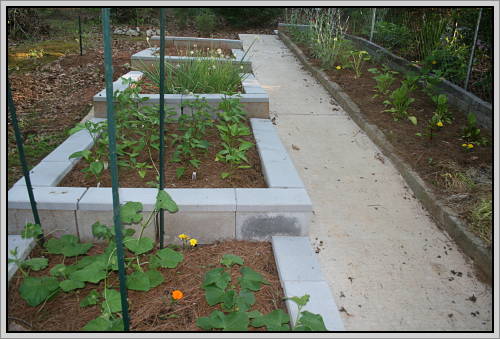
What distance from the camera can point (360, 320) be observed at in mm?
2035

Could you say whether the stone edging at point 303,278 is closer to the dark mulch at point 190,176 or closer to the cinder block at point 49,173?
the dark mulch at point 190,176

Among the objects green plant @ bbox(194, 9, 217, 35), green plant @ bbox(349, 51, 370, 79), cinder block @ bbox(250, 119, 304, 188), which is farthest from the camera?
green plant @ bbox(194, 9, 217, 35)

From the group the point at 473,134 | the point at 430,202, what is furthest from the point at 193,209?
the point at 473,134

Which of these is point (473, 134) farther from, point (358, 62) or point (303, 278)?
point (358, 62)

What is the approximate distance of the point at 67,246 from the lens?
2.28 m

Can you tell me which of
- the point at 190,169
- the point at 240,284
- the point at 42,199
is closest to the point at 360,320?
the point at 240,284

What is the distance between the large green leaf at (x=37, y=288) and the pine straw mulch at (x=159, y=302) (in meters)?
0.05

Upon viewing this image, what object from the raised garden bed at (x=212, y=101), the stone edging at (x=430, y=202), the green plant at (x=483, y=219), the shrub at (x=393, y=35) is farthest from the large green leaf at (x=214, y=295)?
the shrub at (x=393, y=35)

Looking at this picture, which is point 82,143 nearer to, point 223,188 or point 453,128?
point 223,188

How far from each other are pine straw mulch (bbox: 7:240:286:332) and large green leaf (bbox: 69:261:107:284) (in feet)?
0.32

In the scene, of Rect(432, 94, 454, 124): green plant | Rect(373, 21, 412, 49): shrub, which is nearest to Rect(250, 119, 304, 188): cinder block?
Rect(432, 94, 454, 124): green plant

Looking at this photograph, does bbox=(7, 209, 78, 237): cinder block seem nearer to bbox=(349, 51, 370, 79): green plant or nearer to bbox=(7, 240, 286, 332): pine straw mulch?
bbox=(7, 240, 286, 332): pine straw mulch

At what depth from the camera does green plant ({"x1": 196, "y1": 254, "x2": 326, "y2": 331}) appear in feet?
5.83

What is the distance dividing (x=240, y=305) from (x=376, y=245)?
1102 millimetres
